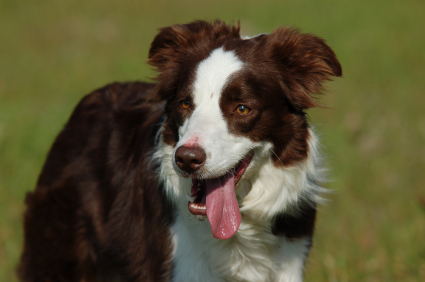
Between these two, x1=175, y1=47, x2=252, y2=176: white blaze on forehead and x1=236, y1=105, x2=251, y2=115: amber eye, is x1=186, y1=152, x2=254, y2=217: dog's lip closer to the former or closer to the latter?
x1=175, y1=47, x2=252, y2=176: white blaze on forehead

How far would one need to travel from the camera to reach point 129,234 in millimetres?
3471

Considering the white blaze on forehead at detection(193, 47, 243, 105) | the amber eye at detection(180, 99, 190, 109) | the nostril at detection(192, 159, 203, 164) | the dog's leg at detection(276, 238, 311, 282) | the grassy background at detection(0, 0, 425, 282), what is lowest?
the grassy background at detection(0, 0, 425, 282)

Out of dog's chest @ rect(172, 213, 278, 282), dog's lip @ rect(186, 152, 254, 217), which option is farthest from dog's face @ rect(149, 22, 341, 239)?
dog's chest @ rect(172, 213, 278, 282)

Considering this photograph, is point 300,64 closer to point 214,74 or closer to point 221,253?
point 214,74

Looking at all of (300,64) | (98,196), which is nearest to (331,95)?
(300,64)

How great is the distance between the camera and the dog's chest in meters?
3.05

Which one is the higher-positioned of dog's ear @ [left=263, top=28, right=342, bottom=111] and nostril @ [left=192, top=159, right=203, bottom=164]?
dog's ear @ [left=263, top=28, right=342, bottom=111]

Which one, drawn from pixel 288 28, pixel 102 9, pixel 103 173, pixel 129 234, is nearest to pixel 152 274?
pixel 129 234

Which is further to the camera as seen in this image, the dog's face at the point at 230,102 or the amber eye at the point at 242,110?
the amber eye at the point at 242,110

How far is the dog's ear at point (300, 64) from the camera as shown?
3143 millimetres

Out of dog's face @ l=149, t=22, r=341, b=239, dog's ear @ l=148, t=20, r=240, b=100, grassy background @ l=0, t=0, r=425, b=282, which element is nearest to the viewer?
dog's face @ l=149, t=22, r=341, b=239

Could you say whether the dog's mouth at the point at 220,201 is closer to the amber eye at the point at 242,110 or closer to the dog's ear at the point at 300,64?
the amber eye at the point at 242,110

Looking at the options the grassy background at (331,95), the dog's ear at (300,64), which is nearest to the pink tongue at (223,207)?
the dog's ear at (300,64)

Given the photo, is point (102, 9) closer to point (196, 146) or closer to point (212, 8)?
point (212, 8)
